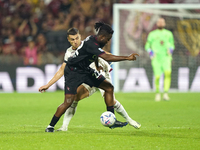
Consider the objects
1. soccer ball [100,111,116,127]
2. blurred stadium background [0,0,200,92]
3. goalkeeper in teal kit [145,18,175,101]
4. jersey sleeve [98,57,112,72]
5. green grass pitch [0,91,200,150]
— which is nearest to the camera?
green grass pitch [0,91,200,150]

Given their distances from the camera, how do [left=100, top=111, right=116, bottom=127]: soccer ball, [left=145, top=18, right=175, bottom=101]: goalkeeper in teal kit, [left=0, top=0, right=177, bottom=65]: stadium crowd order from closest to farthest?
1. [left=100, top=111, right=116, bottom=127]: soccer ball
2. [left=145, top=18, right=175, bottom=101]: goalkeeper in teal kit
3. [left=0, top=0, right=177, bottom=65]: stadium crowd

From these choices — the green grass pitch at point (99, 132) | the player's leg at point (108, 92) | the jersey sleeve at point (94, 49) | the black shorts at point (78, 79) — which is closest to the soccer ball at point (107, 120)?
the green grass pitch at point (99, 132)

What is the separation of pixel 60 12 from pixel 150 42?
5950 mm

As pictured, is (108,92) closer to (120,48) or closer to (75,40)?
(75,40)

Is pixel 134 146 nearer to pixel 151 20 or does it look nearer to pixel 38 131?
pixel 38 131

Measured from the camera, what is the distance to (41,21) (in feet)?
54.2

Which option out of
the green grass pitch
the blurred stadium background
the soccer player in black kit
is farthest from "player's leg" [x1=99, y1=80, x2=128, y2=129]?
the blurred stadium background

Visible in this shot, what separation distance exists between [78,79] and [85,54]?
39 centimetres

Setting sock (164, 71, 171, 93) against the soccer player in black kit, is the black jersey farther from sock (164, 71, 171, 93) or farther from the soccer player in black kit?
sock (164, 71, 171, 93)

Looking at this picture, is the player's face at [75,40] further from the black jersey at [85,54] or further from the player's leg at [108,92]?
the player's leg at [108,92]

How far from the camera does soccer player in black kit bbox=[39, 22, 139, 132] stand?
5.69m

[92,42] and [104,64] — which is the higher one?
[92,42]

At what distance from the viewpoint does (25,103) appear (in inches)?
428

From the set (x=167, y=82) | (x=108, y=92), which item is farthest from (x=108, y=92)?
(x=167, y=82)
